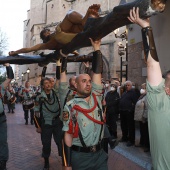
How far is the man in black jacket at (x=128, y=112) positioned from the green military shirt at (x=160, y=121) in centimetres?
538

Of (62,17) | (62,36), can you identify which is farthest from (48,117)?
(62,17)

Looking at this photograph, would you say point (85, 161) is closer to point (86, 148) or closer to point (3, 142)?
point (86, 148)

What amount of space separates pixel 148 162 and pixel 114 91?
122 inches

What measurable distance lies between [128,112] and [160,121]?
18.3ft

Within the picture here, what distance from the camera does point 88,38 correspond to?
321 centimetres

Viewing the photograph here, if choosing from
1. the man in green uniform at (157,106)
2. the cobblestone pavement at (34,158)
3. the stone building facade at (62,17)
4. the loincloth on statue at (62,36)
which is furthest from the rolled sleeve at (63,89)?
the stone building facade at (62,17)

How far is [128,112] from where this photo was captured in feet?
24.0

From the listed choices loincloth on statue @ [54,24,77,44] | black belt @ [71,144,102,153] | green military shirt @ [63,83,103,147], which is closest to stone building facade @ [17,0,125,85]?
loincloth on statue @ [54,24,77,44]

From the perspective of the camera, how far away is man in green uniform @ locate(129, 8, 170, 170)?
1.81m

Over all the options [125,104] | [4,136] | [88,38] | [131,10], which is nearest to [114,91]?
[125,104]

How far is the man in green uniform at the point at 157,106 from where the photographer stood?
181 cm

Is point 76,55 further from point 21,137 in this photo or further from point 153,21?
point 153,21

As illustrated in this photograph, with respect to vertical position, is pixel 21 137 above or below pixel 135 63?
below

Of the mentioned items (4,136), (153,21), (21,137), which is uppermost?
(153,21)
